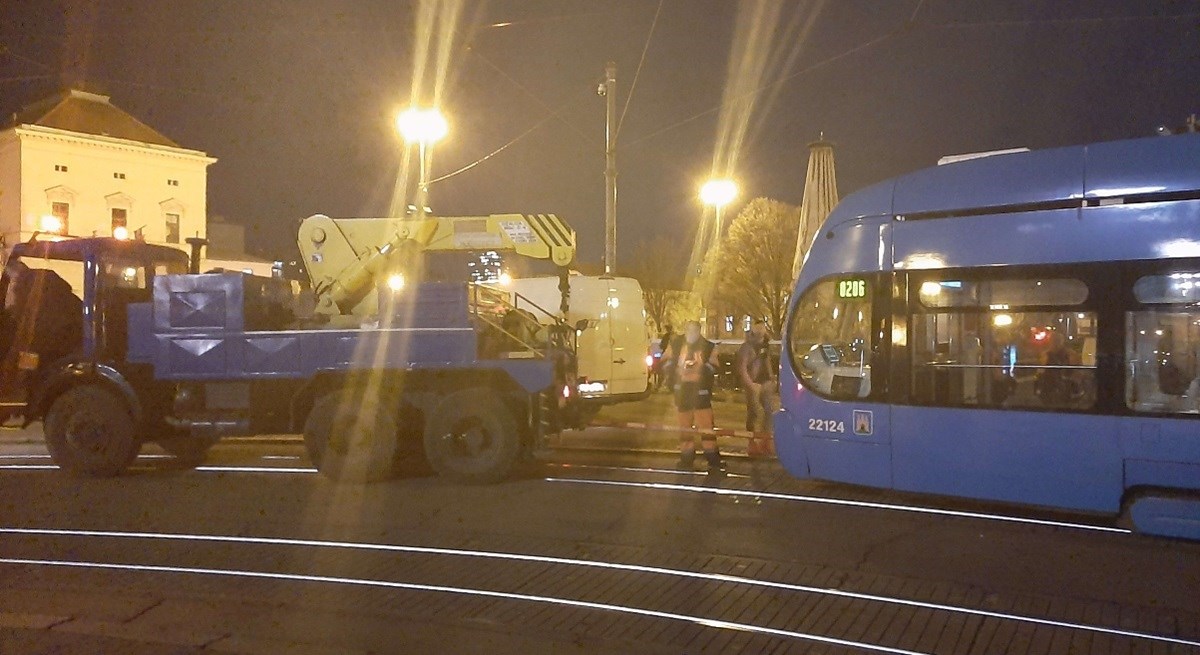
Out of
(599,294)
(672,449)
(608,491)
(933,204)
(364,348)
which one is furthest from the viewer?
(599,294)

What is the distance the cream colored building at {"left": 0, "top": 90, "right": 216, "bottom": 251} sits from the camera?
1778 inches

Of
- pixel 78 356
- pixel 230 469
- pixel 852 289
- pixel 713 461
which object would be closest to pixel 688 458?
A: pixel 713 461

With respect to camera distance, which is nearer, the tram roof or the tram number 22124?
the tram roof

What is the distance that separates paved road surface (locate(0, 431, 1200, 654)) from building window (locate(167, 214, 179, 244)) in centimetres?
4266

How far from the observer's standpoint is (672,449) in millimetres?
14195

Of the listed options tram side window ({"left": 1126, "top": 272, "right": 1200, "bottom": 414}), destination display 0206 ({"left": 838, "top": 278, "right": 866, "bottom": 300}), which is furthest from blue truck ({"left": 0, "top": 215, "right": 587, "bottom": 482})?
tram side window ({"left": 1126, "top": 272, "right": 1200, "bottom": 414})

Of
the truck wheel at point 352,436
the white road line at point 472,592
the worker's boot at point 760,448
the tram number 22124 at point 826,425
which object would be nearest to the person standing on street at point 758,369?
the worker's boot at point 760,448

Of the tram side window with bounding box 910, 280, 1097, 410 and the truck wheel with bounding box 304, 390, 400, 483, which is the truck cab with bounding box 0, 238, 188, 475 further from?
the tram side window with bounding box 910, 280, 1097, 410

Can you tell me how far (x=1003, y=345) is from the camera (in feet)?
29.3

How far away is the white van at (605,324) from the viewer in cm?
1756

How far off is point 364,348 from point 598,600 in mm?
5674

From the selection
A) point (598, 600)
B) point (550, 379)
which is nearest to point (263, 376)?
point (550, 379)

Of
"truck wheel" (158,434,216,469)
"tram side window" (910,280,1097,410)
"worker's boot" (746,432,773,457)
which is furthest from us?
"truck wheel" (158,434,216,469)

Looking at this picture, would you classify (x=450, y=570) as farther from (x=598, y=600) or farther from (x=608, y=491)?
(x=608, y=491)
